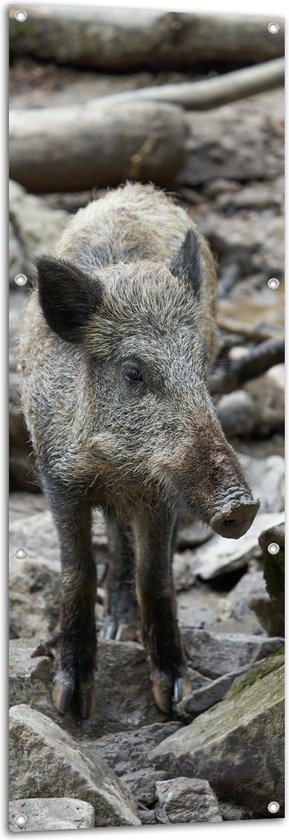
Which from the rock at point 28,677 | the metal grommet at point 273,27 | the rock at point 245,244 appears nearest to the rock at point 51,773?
the rock at point 28,677

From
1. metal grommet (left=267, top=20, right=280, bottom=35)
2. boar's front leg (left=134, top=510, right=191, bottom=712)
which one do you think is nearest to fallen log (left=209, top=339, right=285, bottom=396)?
boar's front leg (left=134, top=510, right=191, bottom=712)

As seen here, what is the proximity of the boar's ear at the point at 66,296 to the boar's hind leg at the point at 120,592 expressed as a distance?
1.05m

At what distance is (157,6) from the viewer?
4617 millimetres

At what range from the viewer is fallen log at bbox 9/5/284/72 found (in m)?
4.68

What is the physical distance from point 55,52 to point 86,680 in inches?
83.3

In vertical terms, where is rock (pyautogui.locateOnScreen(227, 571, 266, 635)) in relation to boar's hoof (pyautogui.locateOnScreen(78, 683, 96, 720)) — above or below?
above

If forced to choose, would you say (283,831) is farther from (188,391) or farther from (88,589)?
(188,391)

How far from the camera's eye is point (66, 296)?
4285 mm

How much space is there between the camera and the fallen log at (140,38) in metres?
4.68

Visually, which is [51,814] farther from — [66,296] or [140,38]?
[140,38]

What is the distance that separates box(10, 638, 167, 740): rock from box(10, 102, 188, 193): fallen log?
64.7 inches

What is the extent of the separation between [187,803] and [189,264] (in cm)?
160

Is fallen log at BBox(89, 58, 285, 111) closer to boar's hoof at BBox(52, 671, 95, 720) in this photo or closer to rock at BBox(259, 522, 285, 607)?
rock at BBox(259, 522, 285, 607)

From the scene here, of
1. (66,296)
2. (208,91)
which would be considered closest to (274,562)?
(66,296)
